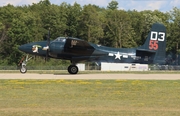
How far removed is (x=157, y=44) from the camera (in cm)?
3459

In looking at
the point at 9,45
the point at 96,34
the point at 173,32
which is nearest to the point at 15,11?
the point at 9,45

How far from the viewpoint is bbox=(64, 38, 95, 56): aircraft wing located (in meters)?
30.7

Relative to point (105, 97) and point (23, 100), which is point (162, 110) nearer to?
point (105, 97)

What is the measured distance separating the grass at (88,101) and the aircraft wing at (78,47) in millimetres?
12266

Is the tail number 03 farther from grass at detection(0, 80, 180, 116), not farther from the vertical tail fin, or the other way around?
grass at detection(0, 80, 180, 116)

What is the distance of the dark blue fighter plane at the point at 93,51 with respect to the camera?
1211 inches

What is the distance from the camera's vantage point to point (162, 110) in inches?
479

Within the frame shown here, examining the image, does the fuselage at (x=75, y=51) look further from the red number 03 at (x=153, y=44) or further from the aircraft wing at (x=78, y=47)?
the red number 03 at (x=153, y=44)

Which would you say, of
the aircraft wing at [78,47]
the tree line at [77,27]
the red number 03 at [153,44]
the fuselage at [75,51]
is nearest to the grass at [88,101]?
the fuselage at [75,51]

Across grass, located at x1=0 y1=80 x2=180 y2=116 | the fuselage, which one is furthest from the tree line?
grass, located at x1=0 y1=80 x2=180 y2=116

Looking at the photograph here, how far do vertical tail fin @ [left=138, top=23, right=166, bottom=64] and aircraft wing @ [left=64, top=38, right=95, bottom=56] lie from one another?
5929mm

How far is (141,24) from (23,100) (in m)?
84.5

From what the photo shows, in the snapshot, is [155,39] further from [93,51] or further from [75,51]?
[75,51]

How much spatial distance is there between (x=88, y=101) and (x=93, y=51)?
17987 mm
